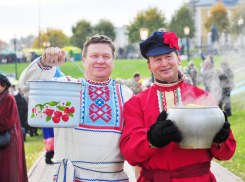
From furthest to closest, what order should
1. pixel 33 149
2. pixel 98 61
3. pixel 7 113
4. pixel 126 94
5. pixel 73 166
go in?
pixel 33 149 < pixel 7 113 < pixel 126 94 < pixel 98 61 < pixel 73 166

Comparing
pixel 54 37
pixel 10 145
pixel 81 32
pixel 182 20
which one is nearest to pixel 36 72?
pixel 10 145

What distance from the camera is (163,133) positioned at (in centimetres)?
182

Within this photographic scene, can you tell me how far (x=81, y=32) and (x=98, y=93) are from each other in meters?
55.8

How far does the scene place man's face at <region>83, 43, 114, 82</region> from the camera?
2478mm

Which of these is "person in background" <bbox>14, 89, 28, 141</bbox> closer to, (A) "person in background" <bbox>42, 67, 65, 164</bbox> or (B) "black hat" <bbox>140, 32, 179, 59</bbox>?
(A) "person in background" <bbox>42, 67, 65, 164</bbox>

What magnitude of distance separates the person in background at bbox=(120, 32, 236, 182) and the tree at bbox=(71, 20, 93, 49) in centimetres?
5247

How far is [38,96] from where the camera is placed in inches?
79.4

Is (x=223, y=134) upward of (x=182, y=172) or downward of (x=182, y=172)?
upward

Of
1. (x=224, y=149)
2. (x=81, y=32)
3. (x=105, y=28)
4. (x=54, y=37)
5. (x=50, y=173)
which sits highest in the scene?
(x=105, y=28)

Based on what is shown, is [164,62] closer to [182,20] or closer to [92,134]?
[92,134]

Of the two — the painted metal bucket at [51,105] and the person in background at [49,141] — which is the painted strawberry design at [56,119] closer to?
the painted metal bucket at [51,105]

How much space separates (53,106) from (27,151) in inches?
280

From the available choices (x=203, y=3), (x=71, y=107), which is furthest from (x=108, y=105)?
(x=203, y=3)

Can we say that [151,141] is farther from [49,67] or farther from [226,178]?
[226,178]
